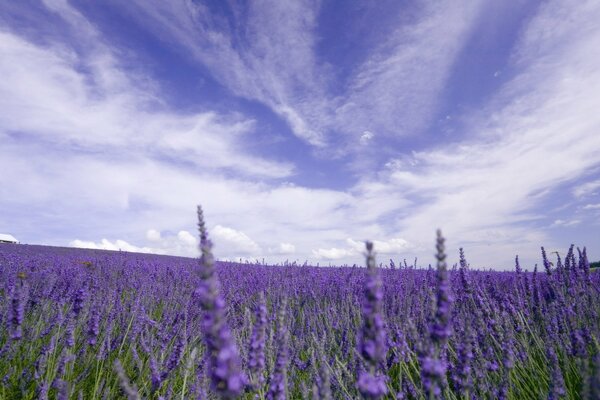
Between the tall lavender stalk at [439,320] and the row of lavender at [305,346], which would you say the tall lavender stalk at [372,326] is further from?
the tall lavender stalk at [439,320]

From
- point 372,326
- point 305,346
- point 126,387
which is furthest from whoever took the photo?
point 305,346

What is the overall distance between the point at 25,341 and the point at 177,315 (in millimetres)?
1479

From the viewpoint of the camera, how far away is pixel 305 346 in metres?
3.73

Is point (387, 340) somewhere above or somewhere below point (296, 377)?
above

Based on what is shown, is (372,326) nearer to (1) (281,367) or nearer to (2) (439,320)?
(2) (439,320)

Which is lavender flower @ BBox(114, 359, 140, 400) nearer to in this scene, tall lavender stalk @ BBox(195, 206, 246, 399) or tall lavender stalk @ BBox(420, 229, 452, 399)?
tall lavender stalk @ BBox(195, 206, 246, 399)

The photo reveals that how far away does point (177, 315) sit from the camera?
4.38 meters

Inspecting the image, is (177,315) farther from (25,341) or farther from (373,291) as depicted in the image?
(373,291)

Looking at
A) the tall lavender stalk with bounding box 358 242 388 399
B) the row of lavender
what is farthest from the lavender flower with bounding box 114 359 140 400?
the tall lavender stalk with bounding box 358 242 388 399

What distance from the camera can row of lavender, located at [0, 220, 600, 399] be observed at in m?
1.12

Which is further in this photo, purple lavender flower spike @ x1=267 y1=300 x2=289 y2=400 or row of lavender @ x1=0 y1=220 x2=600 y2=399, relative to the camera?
purple lavender flower spike @ x1=267 y1=300 x2=289 y2=400

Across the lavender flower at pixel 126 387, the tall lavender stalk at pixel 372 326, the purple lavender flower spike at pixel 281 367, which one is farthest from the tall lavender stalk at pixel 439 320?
the lavender flower at pixel 126 387

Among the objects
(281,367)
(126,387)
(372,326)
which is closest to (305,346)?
(281,367)

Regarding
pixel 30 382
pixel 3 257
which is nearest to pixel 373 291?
pixel 30 382
